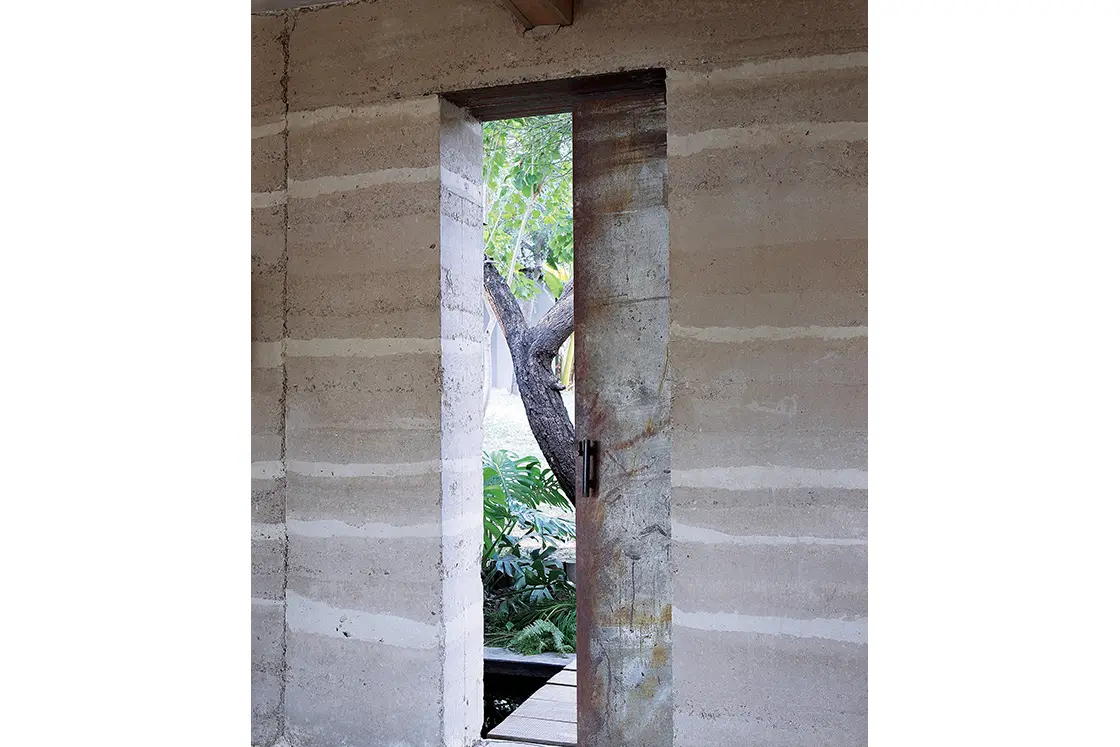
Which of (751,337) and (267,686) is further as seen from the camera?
(267,686)

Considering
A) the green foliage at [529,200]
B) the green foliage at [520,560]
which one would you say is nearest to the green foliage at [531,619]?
the green foliage at [520,560]

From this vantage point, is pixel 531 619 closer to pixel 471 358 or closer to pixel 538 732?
pixel 538 732

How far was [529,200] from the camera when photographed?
18.7ft

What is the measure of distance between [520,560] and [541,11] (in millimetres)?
3357

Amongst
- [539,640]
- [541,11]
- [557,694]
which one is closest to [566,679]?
[557,694]

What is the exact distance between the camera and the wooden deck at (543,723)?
2.84 meters

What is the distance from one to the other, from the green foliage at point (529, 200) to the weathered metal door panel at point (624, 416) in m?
1.59

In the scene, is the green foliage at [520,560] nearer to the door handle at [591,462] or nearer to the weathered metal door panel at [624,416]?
Answer: the weathered metal door panel at [624,416]

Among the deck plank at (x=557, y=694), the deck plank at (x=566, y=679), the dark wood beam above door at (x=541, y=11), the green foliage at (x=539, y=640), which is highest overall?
the dark wood beam above door at (x=541, y=11)

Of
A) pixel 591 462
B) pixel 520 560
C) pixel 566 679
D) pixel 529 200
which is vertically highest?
→ pixel 529 200
